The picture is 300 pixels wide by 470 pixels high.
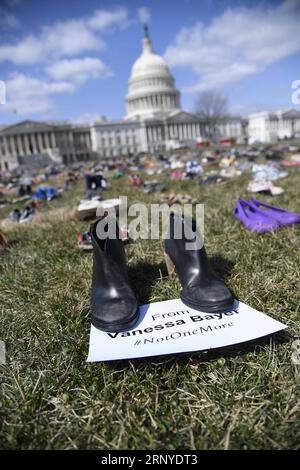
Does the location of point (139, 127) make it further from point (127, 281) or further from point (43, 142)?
point (127, 281)

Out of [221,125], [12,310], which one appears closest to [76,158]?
[221,125]

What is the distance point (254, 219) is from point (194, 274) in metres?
1.81

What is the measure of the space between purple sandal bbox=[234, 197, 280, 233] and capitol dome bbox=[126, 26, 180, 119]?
89.8m

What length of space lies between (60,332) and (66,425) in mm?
648

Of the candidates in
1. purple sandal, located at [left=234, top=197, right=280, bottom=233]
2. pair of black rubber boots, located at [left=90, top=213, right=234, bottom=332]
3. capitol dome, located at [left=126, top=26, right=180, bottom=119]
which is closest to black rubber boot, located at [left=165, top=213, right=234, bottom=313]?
pair of black rubber boots, located at [left=90, top=213, right=234, bottom=332]

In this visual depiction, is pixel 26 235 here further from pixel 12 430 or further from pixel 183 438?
pixel 183 438

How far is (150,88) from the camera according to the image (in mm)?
85938

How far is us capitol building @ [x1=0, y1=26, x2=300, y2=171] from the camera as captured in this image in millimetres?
82625

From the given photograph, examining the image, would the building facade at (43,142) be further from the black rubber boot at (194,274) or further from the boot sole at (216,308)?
the boot sole at (216,308)

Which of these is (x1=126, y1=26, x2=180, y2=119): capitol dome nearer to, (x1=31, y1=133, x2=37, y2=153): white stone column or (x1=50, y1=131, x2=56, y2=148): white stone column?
(x1=50, y1=131, x2=56, y2=148): white stone column

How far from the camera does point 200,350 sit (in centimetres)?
150
